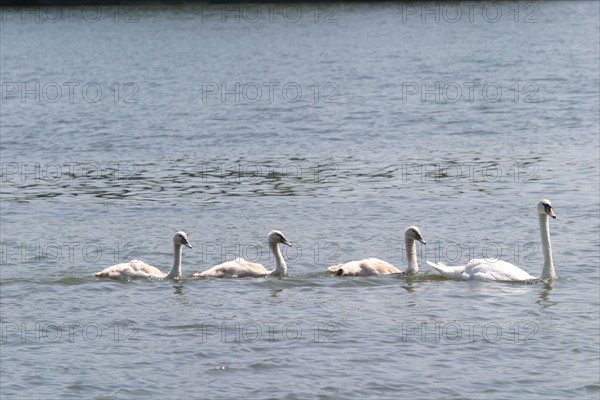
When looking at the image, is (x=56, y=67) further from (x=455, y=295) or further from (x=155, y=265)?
Result: (x=455, y=295)

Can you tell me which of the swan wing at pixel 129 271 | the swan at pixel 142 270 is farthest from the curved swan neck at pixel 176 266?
the swan wing at pixel 129 271

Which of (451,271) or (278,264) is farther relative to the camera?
(278,264)

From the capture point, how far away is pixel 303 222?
21.9 m

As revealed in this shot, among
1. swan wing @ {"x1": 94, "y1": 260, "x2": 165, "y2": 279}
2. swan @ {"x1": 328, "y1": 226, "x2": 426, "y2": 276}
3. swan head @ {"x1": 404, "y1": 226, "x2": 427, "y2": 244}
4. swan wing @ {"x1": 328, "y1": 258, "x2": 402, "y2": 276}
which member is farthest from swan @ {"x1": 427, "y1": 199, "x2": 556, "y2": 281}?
swan wing @ {"x1": 94, "y1": 260, "x2": 165, "y2": 279}

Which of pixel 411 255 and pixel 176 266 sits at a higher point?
pixel 411 255

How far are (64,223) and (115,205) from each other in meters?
1.63

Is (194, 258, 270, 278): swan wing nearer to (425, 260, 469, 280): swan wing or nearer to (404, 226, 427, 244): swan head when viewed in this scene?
(404, 226, 427, 244): swan head

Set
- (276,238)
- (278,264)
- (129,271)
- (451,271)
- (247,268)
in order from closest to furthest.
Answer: (451,271) < (129,271) < (247,268) < (278,264) < (276,238)

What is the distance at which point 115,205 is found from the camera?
78.0ft

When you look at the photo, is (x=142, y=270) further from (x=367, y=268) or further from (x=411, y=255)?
(x=411, y=255)

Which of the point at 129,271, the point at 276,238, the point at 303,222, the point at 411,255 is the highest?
the point at 303,222

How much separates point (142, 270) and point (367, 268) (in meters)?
3.15

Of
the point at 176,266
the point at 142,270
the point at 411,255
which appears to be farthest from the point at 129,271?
the point at 411,255

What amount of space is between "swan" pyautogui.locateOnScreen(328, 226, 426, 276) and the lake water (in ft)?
0.50
